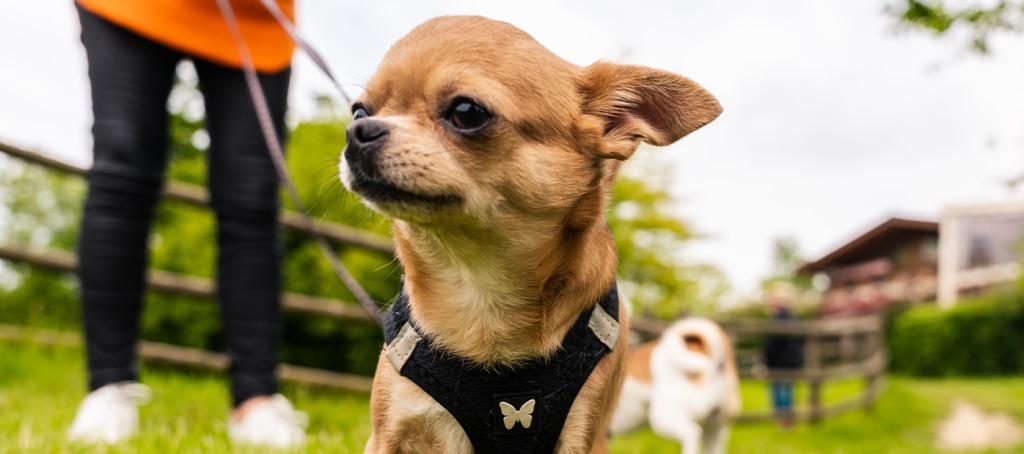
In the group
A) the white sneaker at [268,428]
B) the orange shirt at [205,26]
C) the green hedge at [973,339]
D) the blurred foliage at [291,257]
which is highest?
the orange shirt at [205,26]

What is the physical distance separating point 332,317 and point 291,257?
2.37 m

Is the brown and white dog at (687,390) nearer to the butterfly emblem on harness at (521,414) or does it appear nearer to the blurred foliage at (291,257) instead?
the blurred foliage at (291,257)

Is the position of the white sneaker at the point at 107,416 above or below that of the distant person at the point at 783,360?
above

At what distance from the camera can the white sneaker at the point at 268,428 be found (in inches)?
107

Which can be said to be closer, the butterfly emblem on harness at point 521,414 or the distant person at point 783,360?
the butterfly emblem on harness at point 521,414

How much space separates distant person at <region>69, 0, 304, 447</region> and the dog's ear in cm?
147

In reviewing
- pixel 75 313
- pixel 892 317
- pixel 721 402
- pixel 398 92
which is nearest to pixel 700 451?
pixel 721 402

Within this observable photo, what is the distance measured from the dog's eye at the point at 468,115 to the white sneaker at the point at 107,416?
177 cm

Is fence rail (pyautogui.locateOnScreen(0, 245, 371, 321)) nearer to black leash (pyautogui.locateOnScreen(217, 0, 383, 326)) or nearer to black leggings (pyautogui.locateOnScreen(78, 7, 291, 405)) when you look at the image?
black leggings (pyautogui.locateOnScreen(78, 7, 291, 405))

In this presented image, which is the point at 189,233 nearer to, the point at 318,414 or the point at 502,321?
the point at 318,414

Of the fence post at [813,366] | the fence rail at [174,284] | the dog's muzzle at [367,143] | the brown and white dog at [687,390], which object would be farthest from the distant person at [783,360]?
the dog's muzzle at [367,143]

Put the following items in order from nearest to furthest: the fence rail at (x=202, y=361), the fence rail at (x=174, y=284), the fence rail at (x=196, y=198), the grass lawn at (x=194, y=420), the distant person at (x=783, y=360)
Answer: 1. the grass lawn at (x=194, y=420)
2. the fence rail at (x=196, y=198)
3. the fence rail at (x=174, y=284)
4. the fence rail at (x=202, y=361)
5. the distant person at (x=783, y=360)

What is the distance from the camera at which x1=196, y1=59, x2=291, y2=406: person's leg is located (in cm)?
282

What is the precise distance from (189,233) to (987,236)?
29.4 metres
